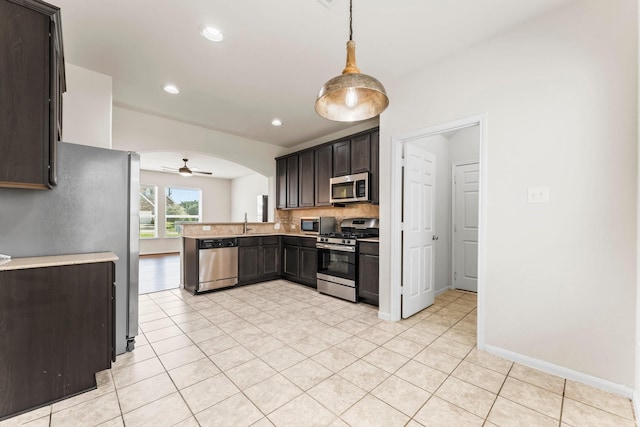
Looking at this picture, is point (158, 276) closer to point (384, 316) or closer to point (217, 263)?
point (217, 263)

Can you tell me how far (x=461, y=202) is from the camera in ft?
14.9

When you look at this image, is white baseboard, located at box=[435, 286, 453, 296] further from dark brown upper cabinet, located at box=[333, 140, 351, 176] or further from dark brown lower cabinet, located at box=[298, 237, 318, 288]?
dark brown upper cabinet, located at box=[333, 140, 351, 176]

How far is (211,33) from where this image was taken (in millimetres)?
2344

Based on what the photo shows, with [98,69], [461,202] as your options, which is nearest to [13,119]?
[98,69]

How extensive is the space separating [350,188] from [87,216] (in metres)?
3.23

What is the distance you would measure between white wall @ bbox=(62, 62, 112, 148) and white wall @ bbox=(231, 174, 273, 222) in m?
5.70

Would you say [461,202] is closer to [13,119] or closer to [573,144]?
[573,144]

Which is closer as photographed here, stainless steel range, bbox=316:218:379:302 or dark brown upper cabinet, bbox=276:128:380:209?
stainless steel range, bbox=316:218:379:302

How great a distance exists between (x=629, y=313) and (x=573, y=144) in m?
1.23

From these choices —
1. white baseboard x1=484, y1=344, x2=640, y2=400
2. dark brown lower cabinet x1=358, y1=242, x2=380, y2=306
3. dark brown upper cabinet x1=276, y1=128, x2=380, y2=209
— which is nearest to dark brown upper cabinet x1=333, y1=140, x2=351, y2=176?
dark brown upper cabinet x1=276, y1=128, x2=380, y2=209

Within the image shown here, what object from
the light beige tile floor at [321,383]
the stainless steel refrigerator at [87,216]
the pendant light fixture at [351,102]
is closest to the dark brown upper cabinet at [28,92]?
the stainless steel refrigerator at [87,216]

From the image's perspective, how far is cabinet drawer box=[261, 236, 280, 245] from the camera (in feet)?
16.5

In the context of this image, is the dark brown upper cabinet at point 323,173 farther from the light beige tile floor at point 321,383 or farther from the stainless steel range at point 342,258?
the light beige tile floor at point 321,383

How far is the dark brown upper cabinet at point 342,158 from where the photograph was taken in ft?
14.5
